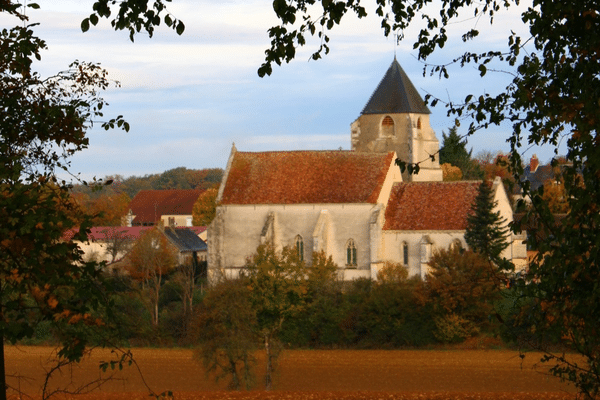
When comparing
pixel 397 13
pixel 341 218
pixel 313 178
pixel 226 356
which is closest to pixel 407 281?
pixel 341 218

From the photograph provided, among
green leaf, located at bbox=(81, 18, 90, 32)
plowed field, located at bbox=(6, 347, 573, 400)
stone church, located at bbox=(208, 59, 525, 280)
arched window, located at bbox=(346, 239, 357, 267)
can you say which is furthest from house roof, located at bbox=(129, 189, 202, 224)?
green leaf, located at bbox=(81, 18, 90, 32)

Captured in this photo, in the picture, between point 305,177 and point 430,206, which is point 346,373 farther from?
point 305,177

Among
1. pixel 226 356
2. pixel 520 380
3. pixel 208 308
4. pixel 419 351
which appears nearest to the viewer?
pixel 226 356

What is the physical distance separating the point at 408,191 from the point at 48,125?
149ft

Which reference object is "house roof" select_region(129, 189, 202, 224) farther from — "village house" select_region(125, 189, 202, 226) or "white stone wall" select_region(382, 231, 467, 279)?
"white stone wall" select_region(382, 231, 467, 279)

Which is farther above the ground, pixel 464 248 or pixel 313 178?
pixel 313 178

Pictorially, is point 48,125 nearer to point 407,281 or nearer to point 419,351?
point 419,351

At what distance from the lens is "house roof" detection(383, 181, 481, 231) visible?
166ft

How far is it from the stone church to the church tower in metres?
6.52

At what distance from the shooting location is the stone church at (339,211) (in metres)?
50.8

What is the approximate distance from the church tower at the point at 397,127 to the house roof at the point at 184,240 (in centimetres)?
1375

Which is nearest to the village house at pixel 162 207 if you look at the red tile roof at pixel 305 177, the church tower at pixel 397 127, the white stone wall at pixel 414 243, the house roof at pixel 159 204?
the house roof at pixel 159 204

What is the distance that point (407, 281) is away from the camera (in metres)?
44.3

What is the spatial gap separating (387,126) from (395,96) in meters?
2.25
